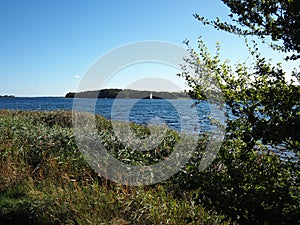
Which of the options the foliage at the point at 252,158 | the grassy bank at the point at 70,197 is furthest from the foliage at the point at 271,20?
the grassy bank at the point at 70,197

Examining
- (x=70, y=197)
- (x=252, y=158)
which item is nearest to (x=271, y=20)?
(x=252, y=158)

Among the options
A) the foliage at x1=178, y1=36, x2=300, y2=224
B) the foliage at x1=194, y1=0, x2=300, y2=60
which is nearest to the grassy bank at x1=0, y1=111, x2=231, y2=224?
the foliage at x1=178, y1=36, x2=300, y2=224

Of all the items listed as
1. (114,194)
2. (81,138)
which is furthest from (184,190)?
(81,138)

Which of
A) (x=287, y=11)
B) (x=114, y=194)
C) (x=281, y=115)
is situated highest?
(x=287, y=11)

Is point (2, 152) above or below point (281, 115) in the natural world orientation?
below

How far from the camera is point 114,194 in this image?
3557 mm

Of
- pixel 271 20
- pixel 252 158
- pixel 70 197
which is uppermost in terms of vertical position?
pixel 271 20

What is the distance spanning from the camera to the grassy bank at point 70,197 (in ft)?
10.0

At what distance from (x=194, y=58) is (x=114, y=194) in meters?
1.88

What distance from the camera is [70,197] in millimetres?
3580

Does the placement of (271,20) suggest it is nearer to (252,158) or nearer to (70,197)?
(252,158)

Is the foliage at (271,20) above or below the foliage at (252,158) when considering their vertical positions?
above

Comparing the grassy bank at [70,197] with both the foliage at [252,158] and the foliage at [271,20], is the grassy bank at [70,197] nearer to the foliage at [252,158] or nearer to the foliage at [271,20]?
the foliage at [252,158]

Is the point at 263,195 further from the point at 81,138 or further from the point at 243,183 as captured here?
the point at 81,138
